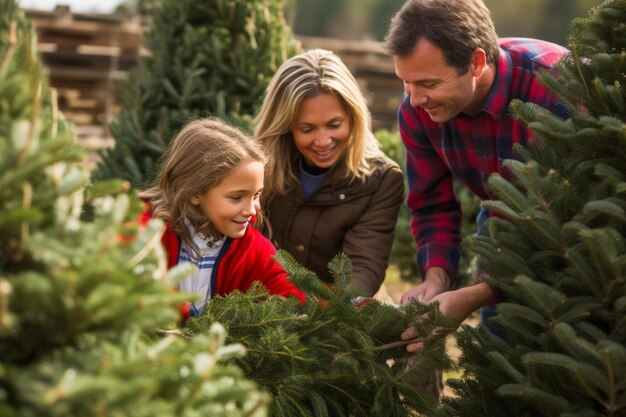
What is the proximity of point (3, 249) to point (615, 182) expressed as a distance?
176 centimetres

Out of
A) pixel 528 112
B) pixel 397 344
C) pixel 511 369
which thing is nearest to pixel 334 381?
pixel 397 344

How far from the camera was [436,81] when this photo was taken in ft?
11.5

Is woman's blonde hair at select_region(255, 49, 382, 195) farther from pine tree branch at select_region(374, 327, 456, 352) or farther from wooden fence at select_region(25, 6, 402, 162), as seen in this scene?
wooden fence at select_region(25, 6, 402, 162)

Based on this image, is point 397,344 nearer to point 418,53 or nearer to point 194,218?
point 194,218

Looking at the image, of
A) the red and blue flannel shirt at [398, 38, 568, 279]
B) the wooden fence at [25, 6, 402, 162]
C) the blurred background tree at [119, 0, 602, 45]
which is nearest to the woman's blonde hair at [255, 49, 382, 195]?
the red and blue flannel shirt at [398, 38, 568, 279]

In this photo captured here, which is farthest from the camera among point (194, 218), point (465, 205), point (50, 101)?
point (465, 205)

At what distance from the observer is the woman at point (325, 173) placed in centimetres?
381

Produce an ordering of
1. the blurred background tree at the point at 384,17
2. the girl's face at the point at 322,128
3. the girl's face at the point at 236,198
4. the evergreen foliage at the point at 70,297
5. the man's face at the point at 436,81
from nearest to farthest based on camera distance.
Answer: the evergreen foliage at the point at 70,297 < the girl's face at the point at 236,198 < the man's face at the point at 436,81 < the girl's face at the point at 322,128 < the blurred background tree at the point at 384,17

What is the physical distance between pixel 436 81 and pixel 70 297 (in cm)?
224

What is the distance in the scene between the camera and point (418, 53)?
3.49 meters

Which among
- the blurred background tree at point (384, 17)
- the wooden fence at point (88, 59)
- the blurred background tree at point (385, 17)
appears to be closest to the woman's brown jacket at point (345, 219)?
the wooden fence at point (88, 59)

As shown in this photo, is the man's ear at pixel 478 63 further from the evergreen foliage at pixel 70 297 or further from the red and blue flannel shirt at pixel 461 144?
the evergreen foliage at pixel 70 297

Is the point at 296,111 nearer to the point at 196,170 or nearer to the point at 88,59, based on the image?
the point at 196,170

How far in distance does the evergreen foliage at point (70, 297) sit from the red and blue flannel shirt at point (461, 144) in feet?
6.76
